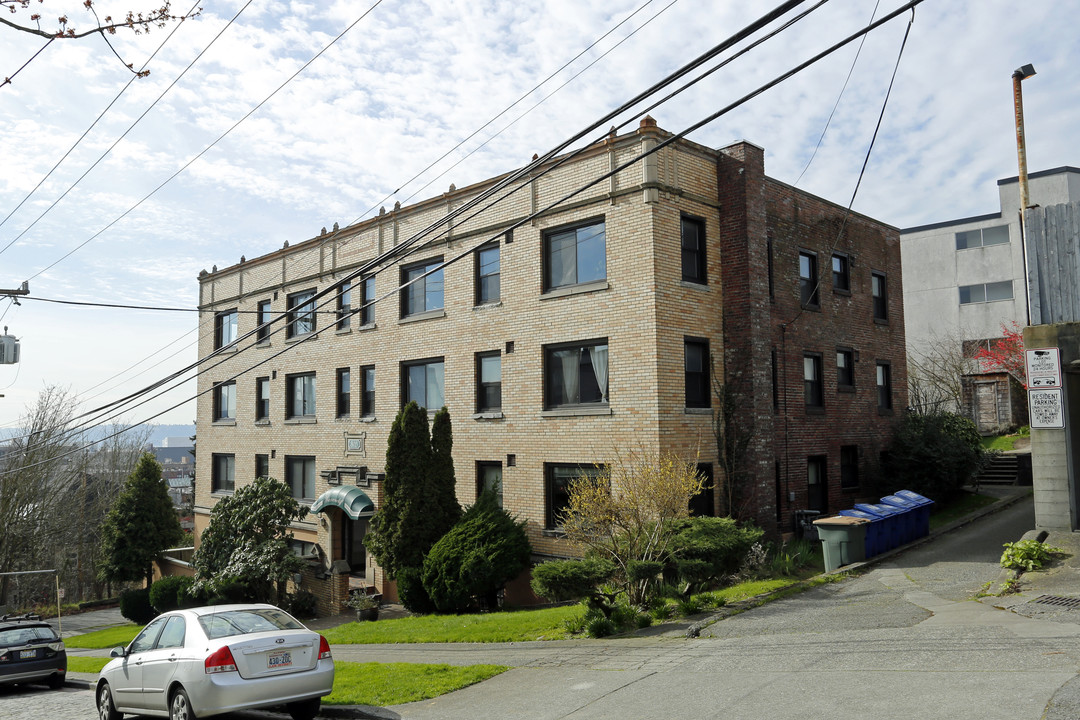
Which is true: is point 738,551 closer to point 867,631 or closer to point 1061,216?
point 867,631

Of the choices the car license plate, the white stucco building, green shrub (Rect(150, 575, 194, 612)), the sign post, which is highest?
the white stucco building

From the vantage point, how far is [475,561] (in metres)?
17.6

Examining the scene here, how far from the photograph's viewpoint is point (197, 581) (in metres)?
23.3

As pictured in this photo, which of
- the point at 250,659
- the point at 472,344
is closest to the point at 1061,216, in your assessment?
the point at 472,344

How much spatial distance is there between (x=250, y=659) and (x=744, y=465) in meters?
12.8

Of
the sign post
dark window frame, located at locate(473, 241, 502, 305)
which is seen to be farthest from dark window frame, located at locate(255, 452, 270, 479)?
the sign post

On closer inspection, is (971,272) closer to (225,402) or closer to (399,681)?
(225,402)

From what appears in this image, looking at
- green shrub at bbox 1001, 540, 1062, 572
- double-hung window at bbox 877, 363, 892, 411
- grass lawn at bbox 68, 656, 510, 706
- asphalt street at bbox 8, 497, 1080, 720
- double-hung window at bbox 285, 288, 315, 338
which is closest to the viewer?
asphalt street at bbox 8, 497, 1080, 720

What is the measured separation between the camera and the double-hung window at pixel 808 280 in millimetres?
21928

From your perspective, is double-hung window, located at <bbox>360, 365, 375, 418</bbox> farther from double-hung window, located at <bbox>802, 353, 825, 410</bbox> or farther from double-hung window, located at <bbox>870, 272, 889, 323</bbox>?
double-hung window, located at <bbox>870, 272, 889, 323</bbox>

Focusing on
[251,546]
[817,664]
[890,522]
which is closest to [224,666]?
[817,664]

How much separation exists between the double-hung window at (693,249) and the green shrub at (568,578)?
8.22 metres

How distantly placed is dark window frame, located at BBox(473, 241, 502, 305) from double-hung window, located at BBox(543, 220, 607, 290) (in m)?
1.69

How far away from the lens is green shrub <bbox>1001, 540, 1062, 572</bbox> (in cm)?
1304
